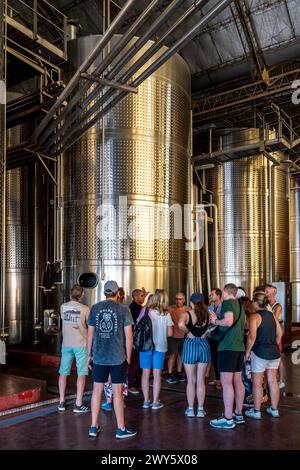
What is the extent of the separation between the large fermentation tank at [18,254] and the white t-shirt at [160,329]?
779 centimetres

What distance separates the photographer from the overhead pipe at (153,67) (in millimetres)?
6697

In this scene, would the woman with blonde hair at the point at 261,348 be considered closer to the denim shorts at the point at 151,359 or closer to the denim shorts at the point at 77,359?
the denim shorts at the point at 151,359

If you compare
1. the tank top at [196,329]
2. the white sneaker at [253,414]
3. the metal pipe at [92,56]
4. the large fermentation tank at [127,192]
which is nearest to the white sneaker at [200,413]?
the white sneaker at [253,414]

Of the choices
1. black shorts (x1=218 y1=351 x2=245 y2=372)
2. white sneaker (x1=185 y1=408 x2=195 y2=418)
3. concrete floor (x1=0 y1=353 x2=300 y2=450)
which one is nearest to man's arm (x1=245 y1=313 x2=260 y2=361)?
black shorts (x1=218 y1=351 x2=245 y2=372)

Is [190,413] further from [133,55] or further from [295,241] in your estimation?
[295,241]

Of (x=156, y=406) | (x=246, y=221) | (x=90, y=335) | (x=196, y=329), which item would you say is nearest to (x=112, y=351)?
(x=90, y=335)

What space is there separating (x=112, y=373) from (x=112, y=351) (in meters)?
0.27

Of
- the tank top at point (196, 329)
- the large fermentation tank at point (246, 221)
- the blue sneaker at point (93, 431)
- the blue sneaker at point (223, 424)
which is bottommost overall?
the blue sneaker at point (223, 424)

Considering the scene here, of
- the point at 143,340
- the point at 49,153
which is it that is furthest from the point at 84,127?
the point at 143,340

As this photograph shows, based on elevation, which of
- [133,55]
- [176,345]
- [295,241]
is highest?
[133,55]

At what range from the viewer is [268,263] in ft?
50.6

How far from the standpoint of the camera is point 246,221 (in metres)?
15.4

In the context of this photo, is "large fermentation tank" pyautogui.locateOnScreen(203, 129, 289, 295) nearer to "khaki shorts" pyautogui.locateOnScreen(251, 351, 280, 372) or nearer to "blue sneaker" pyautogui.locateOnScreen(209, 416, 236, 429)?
"khaki shorts" pyautogui.locateOnScreen(251, 351, 280, 372)

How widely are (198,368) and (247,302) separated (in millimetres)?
1340
